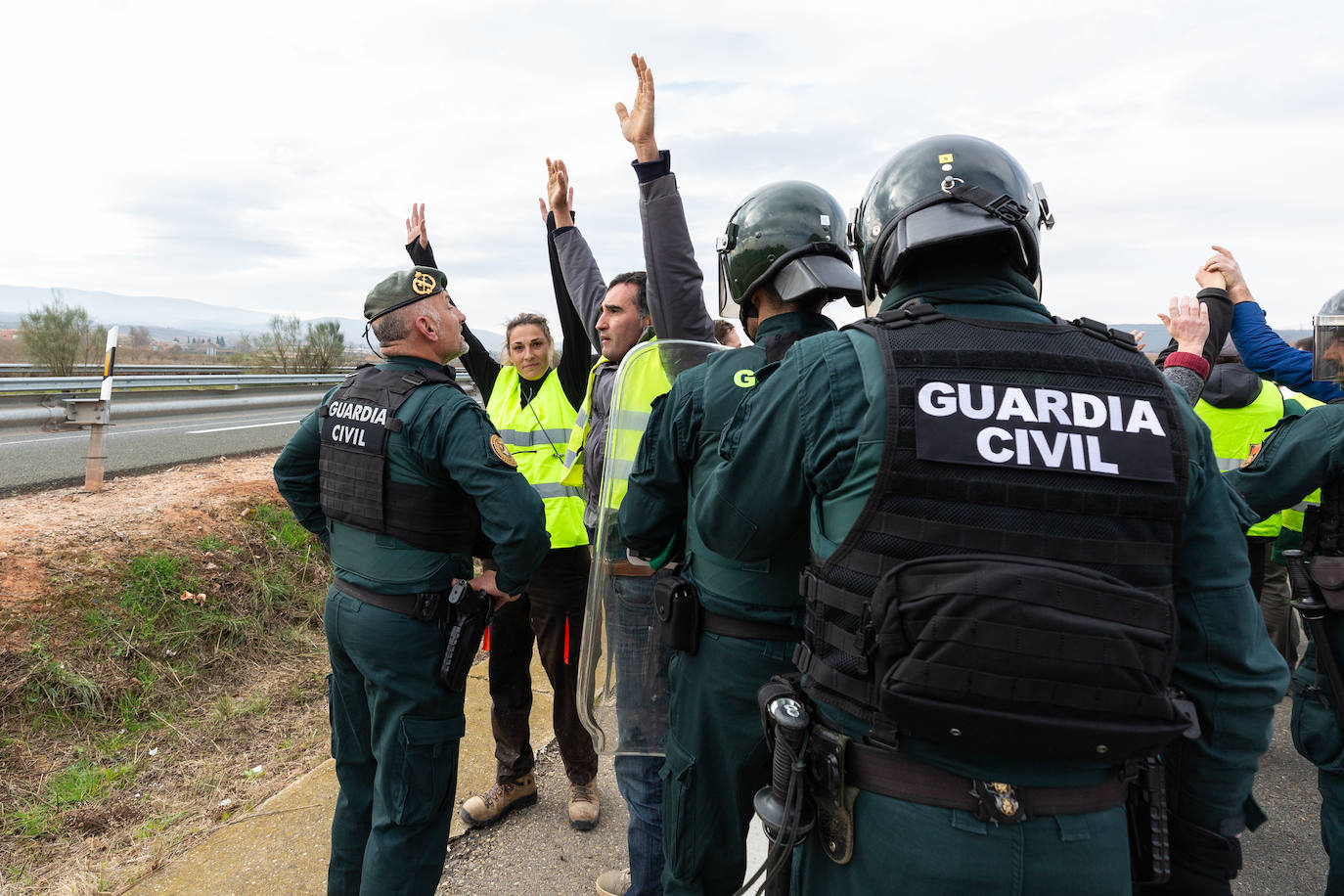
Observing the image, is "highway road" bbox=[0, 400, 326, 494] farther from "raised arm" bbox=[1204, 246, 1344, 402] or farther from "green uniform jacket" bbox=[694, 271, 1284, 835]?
"raised arm" bbox=[1204, 246, 1344, 402]

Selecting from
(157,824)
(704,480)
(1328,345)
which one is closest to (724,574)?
(704,480)

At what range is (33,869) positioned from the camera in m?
2.90

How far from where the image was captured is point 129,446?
8773mm

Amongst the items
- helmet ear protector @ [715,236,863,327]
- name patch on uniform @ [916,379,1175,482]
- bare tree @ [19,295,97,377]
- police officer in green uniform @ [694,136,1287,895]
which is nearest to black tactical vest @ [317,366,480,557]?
helmet ear protector @ [715,236,863,327]

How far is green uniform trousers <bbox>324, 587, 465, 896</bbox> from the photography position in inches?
97.6

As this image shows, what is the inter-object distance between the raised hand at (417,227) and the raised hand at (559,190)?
749mm

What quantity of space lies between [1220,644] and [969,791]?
1.82 ft

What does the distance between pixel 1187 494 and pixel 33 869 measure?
3.95 m

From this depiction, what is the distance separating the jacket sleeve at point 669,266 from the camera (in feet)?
8.33

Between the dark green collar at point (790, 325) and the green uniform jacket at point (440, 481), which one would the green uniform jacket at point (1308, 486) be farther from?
the green uniform jacket at point (440, 481)

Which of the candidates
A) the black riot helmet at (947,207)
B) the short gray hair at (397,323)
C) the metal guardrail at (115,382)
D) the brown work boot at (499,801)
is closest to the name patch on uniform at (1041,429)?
the black riot helmet at (947,207)

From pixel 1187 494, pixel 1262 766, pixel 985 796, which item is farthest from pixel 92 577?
pixel 1262 766

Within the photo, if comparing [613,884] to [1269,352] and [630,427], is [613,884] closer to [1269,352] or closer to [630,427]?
[630,427]

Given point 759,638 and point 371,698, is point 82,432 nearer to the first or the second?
point 371,698
